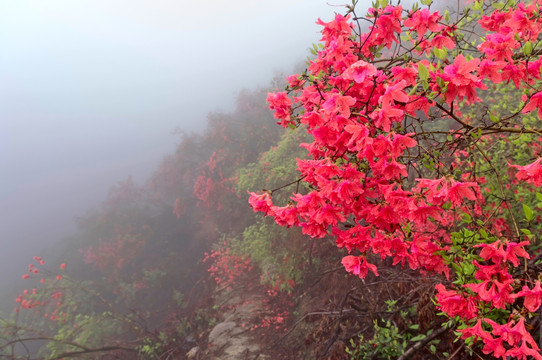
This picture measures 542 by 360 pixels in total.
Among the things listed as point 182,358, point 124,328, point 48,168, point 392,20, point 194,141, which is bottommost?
point 124,328

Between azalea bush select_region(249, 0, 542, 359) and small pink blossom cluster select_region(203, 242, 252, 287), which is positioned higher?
azalea bush select_region(249, 0, 542, 359)

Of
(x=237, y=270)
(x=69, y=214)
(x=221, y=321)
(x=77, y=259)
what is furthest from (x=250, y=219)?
(x=69, y=214)

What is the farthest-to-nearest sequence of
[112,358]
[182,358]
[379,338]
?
[112,358] → [182,358] → [379,338]

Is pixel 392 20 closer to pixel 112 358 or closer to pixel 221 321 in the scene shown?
A: pixel 221 321

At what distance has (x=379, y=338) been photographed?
2521mm

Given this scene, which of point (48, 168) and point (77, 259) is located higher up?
point (48, 168)

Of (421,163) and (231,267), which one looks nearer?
(421,163)

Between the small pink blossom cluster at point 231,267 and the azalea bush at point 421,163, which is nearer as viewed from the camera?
the azalea bush at point 421,163

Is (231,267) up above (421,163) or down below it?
below

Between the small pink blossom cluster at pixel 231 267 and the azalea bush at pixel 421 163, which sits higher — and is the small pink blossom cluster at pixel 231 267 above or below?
below

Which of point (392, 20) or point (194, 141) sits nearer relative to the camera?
point (392, 20)

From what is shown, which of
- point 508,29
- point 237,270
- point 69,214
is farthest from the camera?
point 69,214

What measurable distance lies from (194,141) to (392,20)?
1446cm

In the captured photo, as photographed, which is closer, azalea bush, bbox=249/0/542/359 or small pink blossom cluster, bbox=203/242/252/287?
azalea bush, bbox=249/0/542/359
